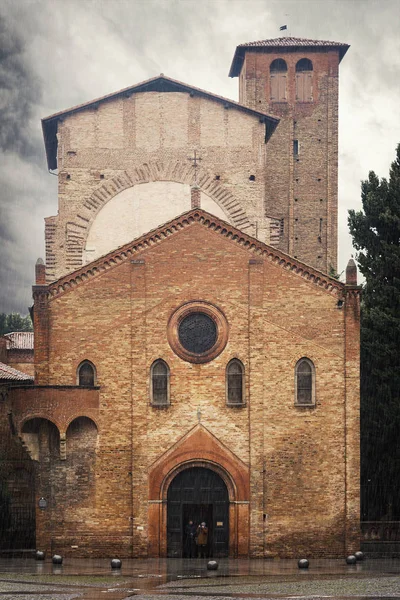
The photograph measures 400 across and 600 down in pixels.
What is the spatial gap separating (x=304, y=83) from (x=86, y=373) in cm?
2438

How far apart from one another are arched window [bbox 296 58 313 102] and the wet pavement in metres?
26.3

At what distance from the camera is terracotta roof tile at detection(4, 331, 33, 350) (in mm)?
54562

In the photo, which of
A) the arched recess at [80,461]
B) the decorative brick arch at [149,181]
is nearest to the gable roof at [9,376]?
the decorative brick arch at [149,181]

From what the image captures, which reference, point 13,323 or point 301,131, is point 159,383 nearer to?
point 301,131

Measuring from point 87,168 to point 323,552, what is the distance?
17.0m

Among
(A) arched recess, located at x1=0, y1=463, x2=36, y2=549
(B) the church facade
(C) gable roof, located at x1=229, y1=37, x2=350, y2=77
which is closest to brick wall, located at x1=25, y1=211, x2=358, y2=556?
(B) the church facade

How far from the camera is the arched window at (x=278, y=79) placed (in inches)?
1939

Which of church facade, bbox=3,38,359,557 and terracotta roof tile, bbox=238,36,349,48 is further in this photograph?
terracotta roof tile, bbox=238,36,349,48

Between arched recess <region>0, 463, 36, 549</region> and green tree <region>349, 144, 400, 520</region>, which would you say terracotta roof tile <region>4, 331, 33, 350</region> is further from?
green tree <region>349, 144, 400, 520</region>

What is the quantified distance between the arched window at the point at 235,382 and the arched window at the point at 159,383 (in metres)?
1.80

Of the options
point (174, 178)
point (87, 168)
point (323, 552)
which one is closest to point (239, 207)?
point (174, 178)

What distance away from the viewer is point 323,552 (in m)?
29.2

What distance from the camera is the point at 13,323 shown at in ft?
278

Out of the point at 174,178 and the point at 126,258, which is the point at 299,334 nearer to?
the point at 126,258
